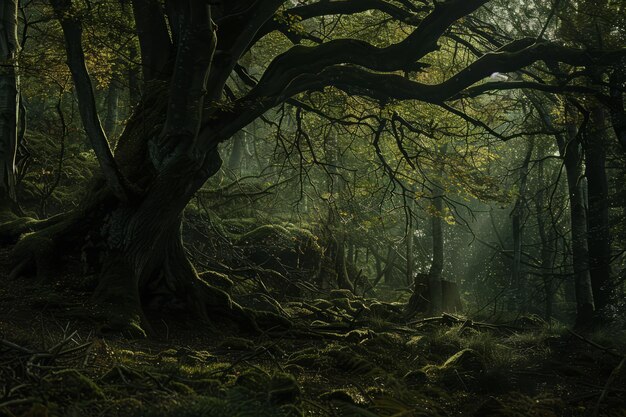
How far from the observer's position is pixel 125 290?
6.73 meters

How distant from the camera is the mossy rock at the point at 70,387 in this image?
2654 mm

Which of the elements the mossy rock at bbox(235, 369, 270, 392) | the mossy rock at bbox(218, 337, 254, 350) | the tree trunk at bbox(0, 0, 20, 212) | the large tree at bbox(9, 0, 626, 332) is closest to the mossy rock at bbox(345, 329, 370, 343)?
the large tree at bbox(9, 0, 626, 332)

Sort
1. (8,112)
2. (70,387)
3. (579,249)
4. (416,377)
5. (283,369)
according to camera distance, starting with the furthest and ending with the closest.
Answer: (579,249)
(8,112)
(416,377)
(283,369)
(70,387)

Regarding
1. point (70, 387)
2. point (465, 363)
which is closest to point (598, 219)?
point (465, 363)

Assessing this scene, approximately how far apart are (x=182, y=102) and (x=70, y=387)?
4120 millimetres

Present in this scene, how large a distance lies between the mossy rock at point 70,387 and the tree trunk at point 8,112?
7.65 meters

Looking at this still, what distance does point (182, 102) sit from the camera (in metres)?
6.26

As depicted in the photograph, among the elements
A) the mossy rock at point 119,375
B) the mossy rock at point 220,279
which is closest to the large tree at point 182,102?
the mossy rock at point 220,279

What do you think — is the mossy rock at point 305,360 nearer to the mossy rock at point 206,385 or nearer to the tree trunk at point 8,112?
the mossy rock at point 206,385

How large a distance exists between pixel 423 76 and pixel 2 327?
425 inches

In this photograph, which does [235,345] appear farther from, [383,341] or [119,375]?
[119,375]

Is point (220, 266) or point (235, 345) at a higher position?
point (220, 266)

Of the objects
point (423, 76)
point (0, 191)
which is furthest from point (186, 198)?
point (423, 76)

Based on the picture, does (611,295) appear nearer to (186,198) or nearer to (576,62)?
(576,62)
